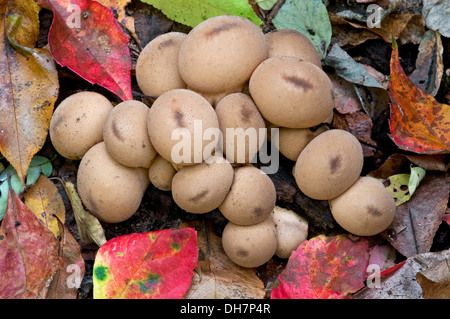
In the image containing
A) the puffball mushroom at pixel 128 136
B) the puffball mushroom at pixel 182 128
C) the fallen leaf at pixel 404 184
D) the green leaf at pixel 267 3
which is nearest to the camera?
the puffball mushroom at pixel 182 128

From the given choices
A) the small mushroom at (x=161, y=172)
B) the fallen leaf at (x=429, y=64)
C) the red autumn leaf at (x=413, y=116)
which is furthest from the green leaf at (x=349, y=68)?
the small mushroom at (x=161, y=172)

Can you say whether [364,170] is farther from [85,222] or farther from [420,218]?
[85,222]

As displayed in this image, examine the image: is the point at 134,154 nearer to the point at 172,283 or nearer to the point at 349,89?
the point at 172,283

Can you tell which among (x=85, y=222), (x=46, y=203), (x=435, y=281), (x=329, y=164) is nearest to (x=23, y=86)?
(x=46, y=203)

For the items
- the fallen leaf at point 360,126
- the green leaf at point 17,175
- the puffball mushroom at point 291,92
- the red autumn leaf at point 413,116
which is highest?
the puffball mushroom at point 291,92

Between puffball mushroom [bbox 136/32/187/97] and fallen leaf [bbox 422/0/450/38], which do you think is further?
fallen leaf [bbox 422/0/450/38]

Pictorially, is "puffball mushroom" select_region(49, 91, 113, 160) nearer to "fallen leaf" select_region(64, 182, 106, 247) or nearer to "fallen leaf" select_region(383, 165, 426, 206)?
"fallen leaf" select_region(64, 182, 106, 247)

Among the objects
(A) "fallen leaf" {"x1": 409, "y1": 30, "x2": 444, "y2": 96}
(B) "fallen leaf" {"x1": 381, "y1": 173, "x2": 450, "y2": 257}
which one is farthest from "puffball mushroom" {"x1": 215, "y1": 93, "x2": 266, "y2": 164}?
(A) "fallen leaf" {"x1": 409, "y1": 30, "x2": 444, "y2": 96}

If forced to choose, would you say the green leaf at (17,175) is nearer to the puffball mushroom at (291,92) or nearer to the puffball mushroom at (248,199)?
the puffball mushroom at (248,199)
